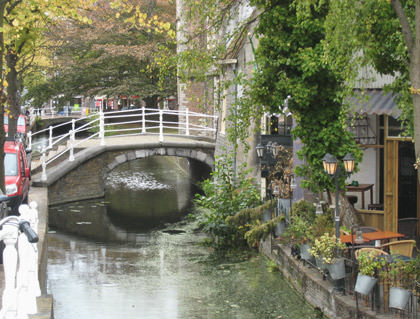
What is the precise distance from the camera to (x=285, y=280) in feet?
44.4

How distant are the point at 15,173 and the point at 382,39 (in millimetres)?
11624

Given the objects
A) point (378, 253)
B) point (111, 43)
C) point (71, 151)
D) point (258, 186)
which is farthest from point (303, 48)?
point (111, 43)

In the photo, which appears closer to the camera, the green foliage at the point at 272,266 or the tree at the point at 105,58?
the green foliage at the point at 272,266

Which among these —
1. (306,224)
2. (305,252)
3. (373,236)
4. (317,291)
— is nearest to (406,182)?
(306,224)

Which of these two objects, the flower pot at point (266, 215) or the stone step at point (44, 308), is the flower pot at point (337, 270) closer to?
the stone step at point (44, 308)

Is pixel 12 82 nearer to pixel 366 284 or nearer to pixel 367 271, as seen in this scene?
pixel 367 271

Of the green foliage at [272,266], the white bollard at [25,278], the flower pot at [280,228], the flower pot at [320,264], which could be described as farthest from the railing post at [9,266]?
the flower pot at [280,228]

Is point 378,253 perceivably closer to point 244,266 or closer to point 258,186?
point 244,266

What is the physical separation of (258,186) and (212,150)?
8.42 m

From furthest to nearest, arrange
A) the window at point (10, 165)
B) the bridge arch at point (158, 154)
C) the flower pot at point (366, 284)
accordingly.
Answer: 1. the bridge arch at point (158, 154)
2. the window at point (10, 165)
3. the flower pot at point (366, 284)

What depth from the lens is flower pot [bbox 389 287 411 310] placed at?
29.5 feet

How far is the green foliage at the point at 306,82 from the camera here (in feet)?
41.9

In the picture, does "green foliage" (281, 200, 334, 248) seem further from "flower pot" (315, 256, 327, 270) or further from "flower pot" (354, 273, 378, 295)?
"flower pot" (354, 273, 378, 295)

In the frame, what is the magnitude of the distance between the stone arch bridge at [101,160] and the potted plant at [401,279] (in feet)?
56.7
